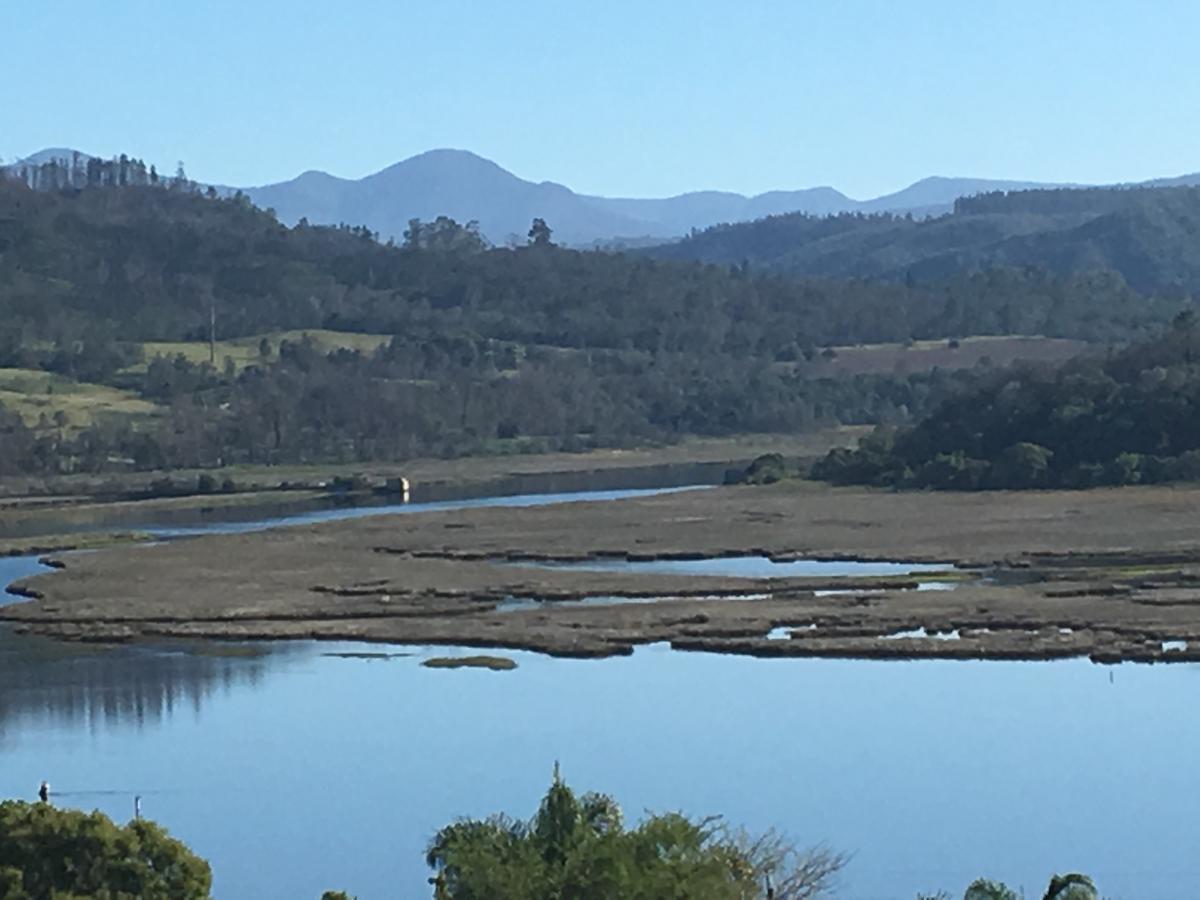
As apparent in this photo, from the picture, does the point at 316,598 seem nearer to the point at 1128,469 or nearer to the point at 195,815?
the point at 195,815

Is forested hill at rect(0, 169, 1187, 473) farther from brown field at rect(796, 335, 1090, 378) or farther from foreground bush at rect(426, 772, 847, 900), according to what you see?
foreground bush at rect(426, 772, 847, 900)

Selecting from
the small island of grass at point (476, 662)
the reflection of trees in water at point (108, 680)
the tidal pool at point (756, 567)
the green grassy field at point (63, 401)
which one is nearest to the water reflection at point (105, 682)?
the reflection of trees in water at point (108, 680)

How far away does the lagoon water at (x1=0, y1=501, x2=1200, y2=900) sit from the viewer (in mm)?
34375

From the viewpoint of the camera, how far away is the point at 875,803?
1464 inches

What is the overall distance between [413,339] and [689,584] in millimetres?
101449

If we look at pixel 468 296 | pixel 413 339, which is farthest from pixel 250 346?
pixel 468 296

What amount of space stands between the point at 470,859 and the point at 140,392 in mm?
119106

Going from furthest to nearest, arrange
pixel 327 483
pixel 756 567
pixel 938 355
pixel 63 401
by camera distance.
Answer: pixel 938 355
pixel 63 401
pixel 327 483
pixel 756 567

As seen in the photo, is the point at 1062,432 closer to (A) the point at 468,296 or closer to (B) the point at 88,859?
(B) the point at 88,859

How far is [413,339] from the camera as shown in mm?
163000

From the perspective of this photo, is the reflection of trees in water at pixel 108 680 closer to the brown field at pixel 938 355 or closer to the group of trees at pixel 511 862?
the group of trees at pixel 511 862

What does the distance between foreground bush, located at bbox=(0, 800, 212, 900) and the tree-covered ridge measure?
69.6 metres

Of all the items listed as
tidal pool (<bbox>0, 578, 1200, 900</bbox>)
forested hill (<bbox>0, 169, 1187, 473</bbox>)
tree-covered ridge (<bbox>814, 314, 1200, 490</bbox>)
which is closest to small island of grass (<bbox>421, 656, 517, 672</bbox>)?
tidal pool (<bbox>0, 578, 1200, 900</bbox>)

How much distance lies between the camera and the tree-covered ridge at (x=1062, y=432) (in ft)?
301
